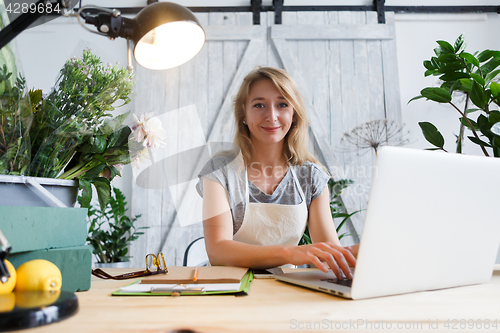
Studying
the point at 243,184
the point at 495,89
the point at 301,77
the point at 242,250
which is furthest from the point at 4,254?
the point at 301,77

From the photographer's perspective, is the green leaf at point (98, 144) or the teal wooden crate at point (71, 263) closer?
the teal wooden crate at point (71, 263)

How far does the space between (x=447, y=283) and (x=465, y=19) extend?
280cm

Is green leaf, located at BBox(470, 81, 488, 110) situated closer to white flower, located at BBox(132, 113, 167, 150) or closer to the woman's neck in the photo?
the woman's neck

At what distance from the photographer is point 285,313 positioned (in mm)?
393

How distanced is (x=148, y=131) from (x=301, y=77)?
1995 mm

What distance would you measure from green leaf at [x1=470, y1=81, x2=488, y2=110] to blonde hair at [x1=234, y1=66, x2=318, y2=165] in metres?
0.60

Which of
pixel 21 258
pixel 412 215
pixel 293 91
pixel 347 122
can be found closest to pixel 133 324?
pixel 21 258

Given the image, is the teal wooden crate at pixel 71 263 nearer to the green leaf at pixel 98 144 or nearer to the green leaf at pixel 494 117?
the green leaf at pixel 98 144

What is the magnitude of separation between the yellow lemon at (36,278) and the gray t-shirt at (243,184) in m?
0.76

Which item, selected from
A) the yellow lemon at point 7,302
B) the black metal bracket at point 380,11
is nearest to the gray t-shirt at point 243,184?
the yellow lemon at point 7,302

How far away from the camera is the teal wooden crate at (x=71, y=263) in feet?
1.71

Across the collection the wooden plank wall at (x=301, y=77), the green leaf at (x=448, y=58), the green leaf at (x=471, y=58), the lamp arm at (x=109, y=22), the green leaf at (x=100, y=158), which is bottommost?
the green leaf at (x=100, y=158)

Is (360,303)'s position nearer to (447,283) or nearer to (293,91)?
(447,283)

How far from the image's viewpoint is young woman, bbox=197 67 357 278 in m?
1.23
